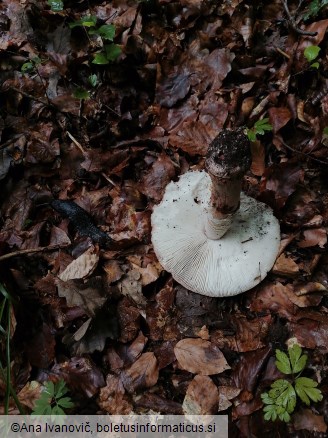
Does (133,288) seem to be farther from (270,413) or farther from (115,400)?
(270,413)

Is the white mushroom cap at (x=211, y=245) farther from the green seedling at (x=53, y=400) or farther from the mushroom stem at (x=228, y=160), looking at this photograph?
the green seedling at (x=53, y=400)

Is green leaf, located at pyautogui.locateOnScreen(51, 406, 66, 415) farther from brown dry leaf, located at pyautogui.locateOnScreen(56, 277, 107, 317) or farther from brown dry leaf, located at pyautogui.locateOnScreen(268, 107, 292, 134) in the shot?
brown dry leaf, located at pyautogui.locateOnScreen(268, 107, 292, 134)

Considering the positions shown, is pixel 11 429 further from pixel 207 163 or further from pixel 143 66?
pixel 143 66

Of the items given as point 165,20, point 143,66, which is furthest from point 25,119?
point 165,20

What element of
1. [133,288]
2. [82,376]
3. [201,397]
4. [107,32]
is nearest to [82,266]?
[133,288]

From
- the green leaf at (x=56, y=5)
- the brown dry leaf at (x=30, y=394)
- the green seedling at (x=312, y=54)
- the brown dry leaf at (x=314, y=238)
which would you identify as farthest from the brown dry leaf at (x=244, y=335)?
the green leaf at (x=56, y=5)
